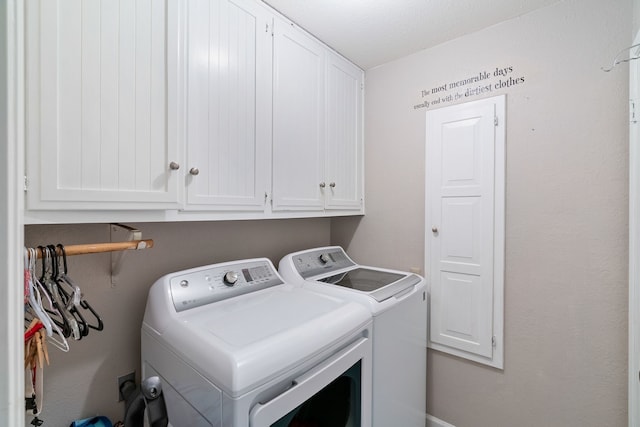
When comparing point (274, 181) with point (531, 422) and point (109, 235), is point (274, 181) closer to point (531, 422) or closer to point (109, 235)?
point (109, 235)

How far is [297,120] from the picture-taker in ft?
5.03

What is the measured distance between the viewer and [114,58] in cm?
88

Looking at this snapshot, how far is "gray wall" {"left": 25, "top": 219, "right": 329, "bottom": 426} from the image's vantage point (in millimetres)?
1071

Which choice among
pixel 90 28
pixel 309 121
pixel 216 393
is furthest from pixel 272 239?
pixel 90 28

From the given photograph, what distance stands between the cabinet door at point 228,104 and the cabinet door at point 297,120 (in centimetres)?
7

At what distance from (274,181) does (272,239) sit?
0.54 meters

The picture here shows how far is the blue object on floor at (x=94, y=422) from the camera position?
3.58 feet

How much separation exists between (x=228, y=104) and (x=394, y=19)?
3.22ft

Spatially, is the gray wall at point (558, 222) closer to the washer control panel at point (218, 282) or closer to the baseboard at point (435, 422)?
the baseboard at point (435, 422)

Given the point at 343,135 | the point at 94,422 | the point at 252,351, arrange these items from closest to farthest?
1. the point at 252,351
2. the point at 94,422
3. the point at 343,135

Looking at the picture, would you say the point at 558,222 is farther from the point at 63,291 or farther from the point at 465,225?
the point at 63,291

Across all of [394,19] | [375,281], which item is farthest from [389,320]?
[394,19]

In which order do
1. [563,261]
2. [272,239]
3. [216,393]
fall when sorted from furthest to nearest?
[272,239], [563,261], [216,393]

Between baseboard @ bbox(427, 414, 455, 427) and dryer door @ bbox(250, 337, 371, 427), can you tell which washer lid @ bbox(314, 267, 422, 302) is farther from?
baseboard @ bbox(427, 414, 455, 427)
